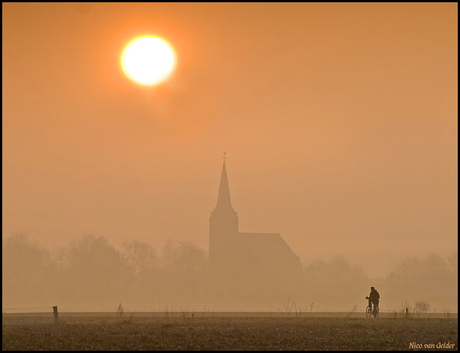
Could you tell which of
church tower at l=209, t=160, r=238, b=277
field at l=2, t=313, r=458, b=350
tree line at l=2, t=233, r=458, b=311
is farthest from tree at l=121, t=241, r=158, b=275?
field at l=2, t=313, r=458, b=350

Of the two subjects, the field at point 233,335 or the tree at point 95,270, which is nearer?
the field at point 233,335

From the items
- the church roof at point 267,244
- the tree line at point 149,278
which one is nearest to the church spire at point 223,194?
the church roof at point 267,244

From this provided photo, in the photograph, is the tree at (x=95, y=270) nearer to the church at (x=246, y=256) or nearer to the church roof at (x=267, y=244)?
the church at (x=246, y=256)

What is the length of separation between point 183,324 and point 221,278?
87680 mm

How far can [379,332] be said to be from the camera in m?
28.0

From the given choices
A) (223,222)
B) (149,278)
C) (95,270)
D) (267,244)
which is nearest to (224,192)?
(223,222)

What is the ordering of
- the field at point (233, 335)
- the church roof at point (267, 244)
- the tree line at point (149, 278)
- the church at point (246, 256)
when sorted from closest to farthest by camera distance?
the field at point (233, 335) → the tree line at point (149, 278) → the church at point (246, 256) → the church roof at point (267, 244)

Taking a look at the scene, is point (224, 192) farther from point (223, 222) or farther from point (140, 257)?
point (140, 257)

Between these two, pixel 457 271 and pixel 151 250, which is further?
pixel 457 271

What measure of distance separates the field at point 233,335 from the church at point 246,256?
84.6 m

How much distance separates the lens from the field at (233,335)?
83.6 feet

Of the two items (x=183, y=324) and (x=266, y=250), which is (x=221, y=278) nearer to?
(x=266, y=250)

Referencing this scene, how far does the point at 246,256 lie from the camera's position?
145125 mm

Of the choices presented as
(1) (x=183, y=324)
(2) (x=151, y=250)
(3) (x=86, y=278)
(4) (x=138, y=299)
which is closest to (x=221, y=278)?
(2) (x=151, y=250)
